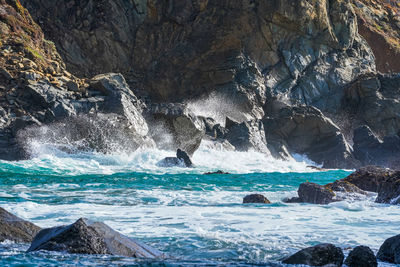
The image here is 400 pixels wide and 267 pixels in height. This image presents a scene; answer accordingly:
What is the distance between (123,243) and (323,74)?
4173 centimetres

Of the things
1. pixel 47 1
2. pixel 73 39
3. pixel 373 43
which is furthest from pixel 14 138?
pixel 373 43

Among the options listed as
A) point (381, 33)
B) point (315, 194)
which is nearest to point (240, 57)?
point (381, 33)

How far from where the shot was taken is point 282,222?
9.21 meters

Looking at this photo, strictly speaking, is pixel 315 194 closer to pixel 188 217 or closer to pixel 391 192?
pixel 391 192

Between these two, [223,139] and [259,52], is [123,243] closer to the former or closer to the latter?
[223,139]

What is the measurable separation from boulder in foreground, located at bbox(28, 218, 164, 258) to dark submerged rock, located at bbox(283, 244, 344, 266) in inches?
64.7

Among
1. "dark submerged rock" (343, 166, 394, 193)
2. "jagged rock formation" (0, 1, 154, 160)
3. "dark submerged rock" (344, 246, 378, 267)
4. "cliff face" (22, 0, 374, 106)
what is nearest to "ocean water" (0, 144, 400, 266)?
"dark submerged rock" (344, 246, 378, 267)

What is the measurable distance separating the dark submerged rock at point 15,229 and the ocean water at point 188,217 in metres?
0.19

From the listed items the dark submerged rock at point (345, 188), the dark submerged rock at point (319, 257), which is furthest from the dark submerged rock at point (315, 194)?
the dark submerged rock at point (319, 257)

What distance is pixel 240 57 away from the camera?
43125mm

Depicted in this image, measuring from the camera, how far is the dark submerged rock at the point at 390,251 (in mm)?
6293

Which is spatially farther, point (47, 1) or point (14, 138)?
point (47, 1)

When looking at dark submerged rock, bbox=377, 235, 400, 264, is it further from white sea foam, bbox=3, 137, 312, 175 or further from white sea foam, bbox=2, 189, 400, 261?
white sea foam, bbox=3, 137, 312, 175

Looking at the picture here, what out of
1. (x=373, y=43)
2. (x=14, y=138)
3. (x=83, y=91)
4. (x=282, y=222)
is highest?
(x=373, y=43)
